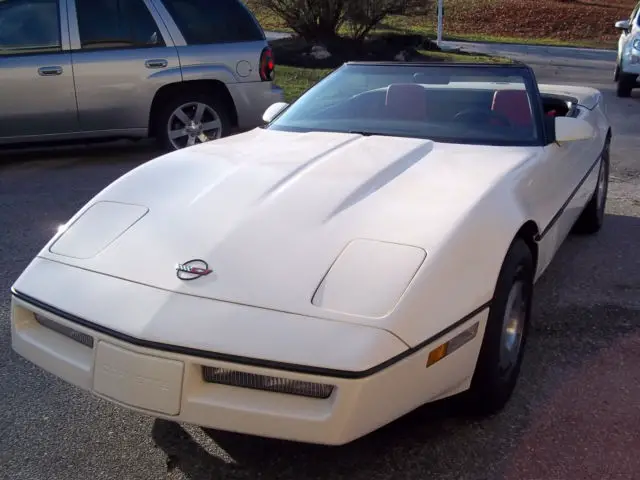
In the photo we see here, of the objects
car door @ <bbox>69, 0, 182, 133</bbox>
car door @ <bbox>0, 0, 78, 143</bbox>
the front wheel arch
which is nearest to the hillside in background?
the front wheel arch

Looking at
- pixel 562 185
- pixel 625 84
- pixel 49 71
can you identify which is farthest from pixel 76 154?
pixel 625 84

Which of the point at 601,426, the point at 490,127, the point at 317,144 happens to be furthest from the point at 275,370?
the point at 490,127

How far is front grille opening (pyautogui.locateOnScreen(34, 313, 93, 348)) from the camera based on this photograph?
2.74 m

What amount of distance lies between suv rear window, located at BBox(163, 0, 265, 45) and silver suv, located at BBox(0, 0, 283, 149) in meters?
0.01

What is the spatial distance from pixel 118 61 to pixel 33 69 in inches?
31.7

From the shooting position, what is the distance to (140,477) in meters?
2.78

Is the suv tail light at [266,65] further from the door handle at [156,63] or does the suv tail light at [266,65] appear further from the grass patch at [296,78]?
→ the grass patch at [296,78]

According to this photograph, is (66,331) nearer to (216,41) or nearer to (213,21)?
(216,41)

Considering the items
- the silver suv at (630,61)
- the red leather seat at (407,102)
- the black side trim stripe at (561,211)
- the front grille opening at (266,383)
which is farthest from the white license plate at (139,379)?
the silver suv at (630,61)

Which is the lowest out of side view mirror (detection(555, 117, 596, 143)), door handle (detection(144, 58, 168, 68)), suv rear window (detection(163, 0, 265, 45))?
door handle (detection(144, 58, 168, 68))

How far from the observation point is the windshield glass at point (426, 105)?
4066mm

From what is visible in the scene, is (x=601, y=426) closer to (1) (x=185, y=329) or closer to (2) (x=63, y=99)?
(1) (x=185, y=329)

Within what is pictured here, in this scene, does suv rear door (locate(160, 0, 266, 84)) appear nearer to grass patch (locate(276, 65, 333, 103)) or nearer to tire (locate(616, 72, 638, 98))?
grass patch (locate(276, 65, 333, 103))

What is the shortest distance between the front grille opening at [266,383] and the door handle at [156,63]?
595 centimetres
